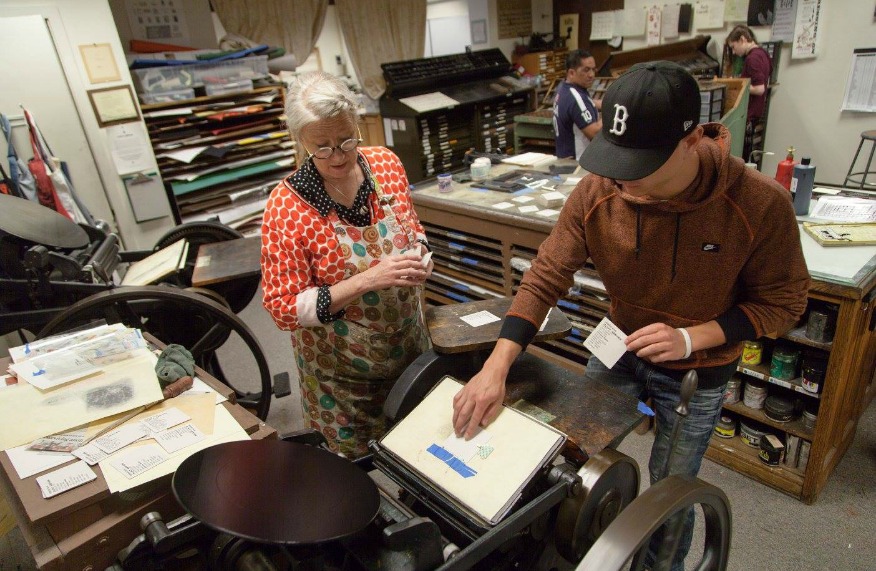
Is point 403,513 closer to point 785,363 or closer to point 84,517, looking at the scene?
point 84,517

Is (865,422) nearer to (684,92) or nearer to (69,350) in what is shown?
(684,92)

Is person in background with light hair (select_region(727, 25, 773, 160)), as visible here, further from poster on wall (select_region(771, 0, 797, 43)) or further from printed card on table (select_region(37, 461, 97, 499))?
printed card on table (select_region(37, 461, 97, 499))

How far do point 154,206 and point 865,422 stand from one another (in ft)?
14.0

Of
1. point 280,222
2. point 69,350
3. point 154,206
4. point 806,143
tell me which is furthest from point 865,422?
point 154,206

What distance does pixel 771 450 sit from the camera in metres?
2.03

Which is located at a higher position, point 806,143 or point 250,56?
point 250,56

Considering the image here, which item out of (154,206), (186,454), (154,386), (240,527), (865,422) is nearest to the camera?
(240,527)

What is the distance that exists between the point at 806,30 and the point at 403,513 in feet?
17.5

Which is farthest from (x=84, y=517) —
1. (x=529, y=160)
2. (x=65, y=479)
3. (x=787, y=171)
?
(x=529, y=160)

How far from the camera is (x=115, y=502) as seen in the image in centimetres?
99

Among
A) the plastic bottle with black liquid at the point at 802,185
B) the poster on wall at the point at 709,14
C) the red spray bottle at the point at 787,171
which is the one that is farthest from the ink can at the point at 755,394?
the poster on wall at the point at 709,14

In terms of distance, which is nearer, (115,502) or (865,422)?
(115,502)

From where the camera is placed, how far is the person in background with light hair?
4.57 m

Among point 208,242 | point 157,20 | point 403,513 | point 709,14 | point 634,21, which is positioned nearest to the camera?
→ point 403,513
